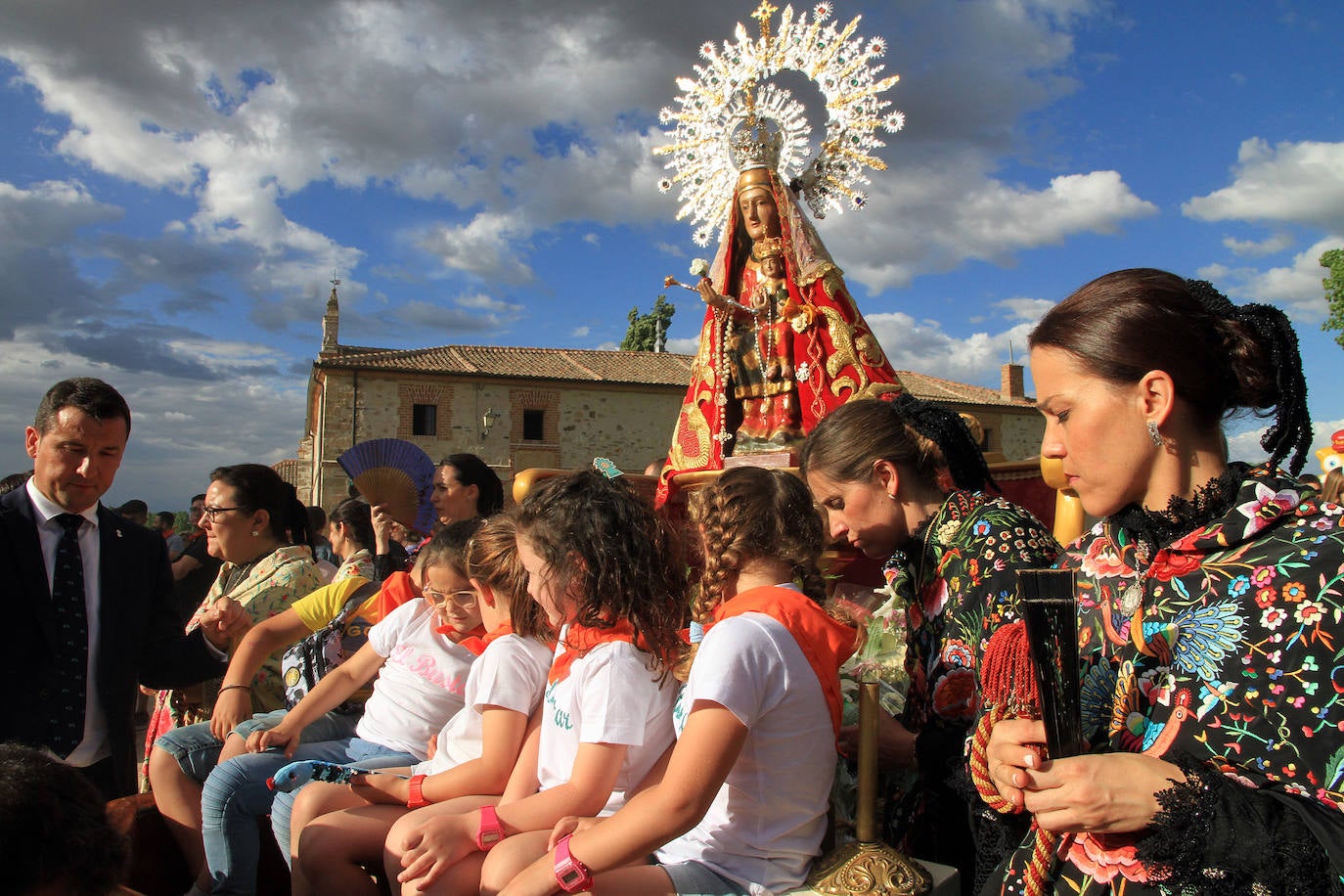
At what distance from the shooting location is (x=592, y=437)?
28422 mm

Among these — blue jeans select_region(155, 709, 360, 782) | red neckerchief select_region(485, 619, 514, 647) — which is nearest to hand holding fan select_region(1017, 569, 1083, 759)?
red neckerchief select_region(485, 619, 514, 647)

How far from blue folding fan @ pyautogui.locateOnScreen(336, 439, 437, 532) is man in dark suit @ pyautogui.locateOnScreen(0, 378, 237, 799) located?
1669 mm

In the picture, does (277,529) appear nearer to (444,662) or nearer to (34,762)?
(444,662)

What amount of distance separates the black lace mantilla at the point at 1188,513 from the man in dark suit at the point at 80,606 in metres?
3.08

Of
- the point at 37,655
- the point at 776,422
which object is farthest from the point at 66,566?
the point at 776,422

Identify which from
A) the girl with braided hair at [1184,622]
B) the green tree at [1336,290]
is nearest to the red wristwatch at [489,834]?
the girl with braided hair at [1184,622]

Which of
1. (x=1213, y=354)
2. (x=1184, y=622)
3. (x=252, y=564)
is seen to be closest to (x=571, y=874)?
(x=1184, y=622)

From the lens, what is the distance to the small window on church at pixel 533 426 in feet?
92.1

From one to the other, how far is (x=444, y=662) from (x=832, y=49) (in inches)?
187

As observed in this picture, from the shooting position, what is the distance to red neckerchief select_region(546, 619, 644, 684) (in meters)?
2.21

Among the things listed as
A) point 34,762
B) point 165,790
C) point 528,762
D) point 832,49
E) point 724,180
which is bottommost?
point 165,790

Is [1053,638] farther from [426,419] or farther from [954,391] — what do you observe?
[954,391]

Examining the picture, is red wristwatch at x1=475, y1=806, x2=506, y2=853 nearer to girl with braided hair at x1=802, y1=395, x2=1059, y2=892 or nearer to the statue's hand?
girl with braided hair at x1=802, y1=395, x2=1059, y2=892

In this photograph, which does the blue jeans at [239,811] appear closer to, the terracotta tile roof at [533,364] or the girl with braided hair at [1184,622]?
the girl with braided hair at [1184,622]
